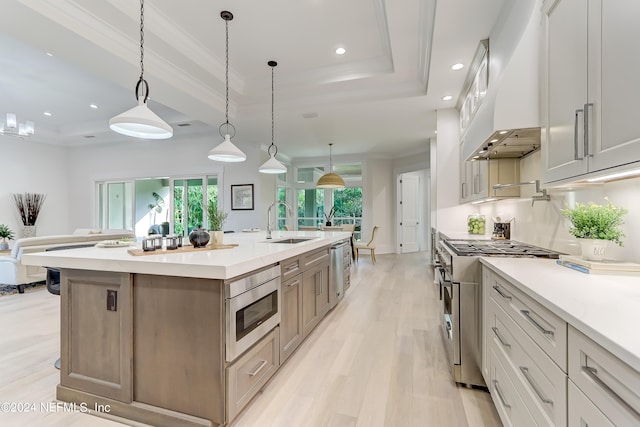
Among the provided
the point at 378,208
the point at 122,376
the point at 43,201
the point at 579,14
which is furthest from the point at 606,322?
the point at 43,201

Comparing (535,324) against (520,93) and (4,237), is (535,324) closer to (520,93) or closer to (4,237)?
(520,93)

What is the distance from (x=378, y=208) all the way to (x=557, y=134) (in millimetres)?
6921

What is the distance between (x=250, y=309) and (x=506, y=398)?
1423 millimetres

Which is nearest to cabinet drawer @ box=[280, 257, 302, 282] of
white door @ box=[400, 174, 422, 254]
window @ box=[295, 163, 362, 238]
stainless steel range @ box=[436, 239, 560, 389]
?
stainless steel range @ box=[436, 239, 560, 389]

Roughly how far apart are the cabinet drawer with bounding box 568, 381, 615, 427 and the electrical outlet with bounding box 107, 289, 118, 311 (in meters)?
2.11

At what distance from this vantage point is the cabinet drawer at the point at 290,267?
87.4 inches

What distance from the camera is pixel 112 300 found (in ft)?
5.65

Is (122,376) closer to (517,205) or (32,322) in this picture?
(32,322)

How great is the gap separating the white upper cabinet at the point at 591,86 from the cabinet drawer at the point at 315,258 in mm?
1818

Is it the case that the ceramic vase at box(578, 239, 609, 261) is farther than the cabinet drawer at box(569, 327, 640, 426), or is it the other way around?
the ceramic vase at box(578, 239, 609, 261)

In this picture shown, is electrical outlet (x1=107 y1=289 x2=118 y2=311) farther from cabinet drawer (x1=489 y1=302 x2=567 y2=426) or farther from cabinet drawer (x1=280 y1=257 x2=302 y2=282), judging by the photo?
cabinet drawer (x1=489 y1=302 x2=567 y2=426)

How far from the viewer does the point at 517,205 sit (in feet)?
9.48

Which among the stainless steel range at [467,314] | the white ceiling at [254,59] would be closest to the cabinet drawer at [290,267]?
the stainless steel range at [467,314]

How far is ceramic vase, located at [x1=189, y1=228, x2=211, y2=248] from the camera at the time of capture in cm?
233
